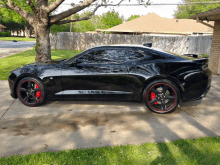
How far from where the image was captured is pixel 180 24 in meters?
32.5

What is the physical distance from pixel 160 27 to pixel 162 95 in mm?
27562

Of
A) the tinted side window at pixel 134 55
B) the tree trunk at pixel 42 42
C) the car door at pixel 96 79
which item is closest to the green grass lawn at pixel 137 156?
the car door at pixel 96 79

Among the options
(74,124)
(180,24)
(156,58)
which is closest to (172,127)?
Answer: (156,58)

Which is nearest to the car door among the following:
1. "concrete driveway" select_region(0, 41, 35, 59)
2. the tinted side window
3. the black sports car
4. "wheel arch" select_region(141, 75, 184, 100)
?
the black sports car

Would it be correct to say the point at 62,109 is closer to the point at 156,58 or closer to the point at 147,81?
the point at 147,81

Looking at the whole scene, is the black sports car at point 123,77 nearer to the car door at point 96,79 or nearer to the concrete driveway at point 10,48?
the car door at point 96,79

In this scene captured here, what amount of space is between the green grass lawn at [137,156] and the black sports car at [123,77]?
1.62 metres

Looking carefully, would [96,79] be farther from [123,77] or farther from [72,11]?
[72,11]

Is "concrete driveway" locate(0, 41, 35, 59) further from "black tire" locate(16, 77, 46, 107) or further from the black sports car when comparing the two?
the black sports car

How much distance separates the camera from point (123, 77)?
16.5ft

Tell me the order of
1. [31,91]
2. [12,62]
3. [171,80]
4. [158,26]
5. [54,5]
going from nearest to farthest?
1. [171,80]
2. [31,91]
3. [54,5]
4. [12,62]
5. [158,26]

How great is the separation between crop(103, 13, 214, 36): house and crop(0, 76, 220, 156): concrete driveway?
24.9 metres

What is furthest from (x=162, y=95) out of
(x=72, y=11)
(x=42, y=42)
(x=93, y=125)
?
(x=42, y=42)

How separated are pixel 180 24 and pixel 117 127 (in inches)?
1237
